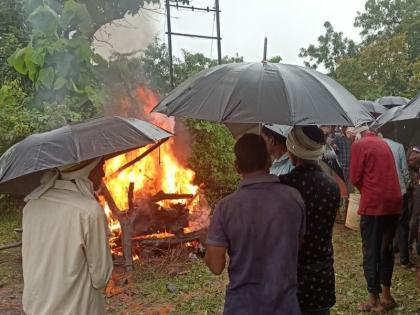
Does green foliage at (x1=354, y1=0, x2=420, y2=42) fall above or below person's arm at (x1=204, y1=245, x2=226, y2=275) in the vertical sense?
above

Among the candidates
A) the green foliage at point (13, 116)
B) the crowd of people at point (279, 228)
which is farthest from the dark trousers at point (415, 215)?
the green foliage at point (13, 116)

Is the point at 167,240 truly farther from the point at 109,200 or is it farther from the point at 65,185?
the point at 65,185

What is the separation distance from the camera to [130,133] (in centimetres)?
339

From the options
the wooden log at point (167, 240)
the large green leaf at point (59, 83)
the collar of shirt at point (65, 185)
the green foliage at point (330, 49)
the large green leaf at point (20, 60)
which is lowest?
the wooden log at point (167, 240)

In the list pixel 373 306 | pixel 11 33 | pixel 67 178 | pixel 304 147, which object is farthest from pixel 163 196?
pixel 11 33

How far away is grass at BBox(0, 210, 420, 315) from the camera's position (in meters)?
5.82

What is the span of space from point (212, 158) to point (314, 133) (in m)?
6.68

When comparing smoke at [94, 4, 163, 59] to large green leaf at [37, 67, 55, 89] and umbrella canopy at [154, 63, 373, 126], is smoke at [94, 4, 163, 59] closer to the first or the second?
large green leaf at [37, 67, 55, 89]

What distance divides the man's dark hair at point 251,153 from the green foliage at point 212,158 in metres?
6.77

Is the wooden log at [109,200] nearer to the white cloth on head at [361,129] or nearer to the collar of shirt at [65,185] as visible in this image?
the white cloth on head at [361,129]

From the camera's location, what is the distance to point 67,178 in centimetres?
313

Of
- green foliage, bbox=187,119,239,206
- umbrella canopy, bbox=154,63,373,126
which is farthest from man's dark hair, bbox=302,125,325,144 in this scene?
green foliage, bbox=187,119,239,206

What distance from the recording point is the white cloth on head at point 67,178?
10.1 ft

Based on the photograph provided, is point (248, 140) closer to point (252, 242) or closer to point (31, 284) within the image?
point (252, 242)
